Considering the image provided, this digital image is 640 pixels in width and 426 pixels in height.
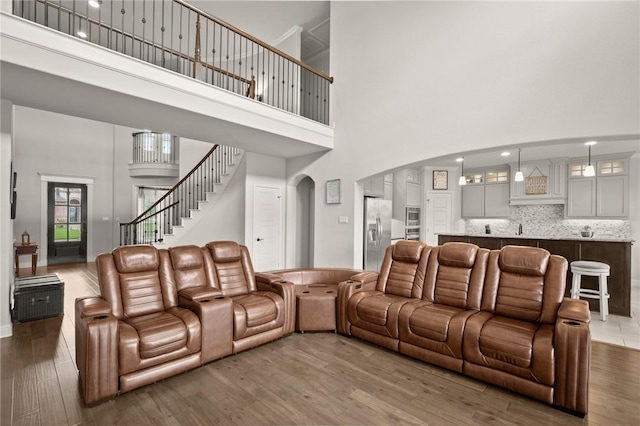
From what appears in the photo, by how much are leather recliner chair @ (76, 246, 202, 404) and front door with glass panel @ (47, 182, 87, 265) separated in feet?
24.7

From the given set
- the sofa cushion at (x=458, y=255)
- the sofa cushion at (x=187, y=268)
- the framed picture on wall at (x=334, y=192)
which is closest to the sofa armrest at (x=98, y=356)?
the sofa cushion at (x=187, y=268)

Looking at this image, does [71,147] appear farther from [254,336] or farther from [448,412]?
[448,412]

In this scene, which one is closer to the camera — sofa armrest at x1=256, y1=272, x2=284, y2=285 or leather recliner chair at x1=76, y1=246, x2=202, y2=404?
leather recliner chair at x1=76, y1=246, x2=202, y2=404

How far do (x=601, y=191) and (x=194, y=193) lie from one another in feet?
29.8

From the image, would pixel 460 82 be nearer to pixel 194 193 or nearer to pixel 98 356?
pixel 98 356

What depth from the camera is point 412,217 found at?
866 cm

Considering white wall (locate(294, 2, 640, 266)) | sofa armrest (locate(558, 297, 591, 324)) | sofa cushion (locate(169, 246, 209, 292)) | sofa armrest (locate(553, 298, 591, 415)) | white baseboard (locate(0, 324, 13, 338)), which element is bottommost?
white baseboard (locate(0, 324, 13, 338))

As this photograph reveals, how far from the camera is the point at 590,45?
136 inches

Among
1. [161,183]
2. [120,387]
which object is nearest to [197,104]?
[120,387]

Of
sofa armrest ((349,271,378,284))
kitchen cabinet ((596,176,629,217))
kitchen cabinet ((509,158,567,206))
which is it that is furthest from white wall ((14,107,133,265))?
kitchen cabinet ((596,176,629,217))

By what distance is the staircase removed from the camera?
6.77 m

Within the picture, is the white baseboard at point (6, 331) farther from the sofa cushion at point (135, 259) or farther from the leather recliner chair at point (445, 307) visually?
the leather recliner chair at point (445, 307)

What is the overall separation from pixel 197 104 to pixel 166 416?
326 cm

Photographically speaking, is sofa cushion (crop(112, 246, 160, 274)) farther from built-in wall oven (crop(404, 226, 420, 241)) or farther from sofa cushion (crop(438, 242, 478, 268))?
built-in wall oven (crop(404, 226, 420, 241))
